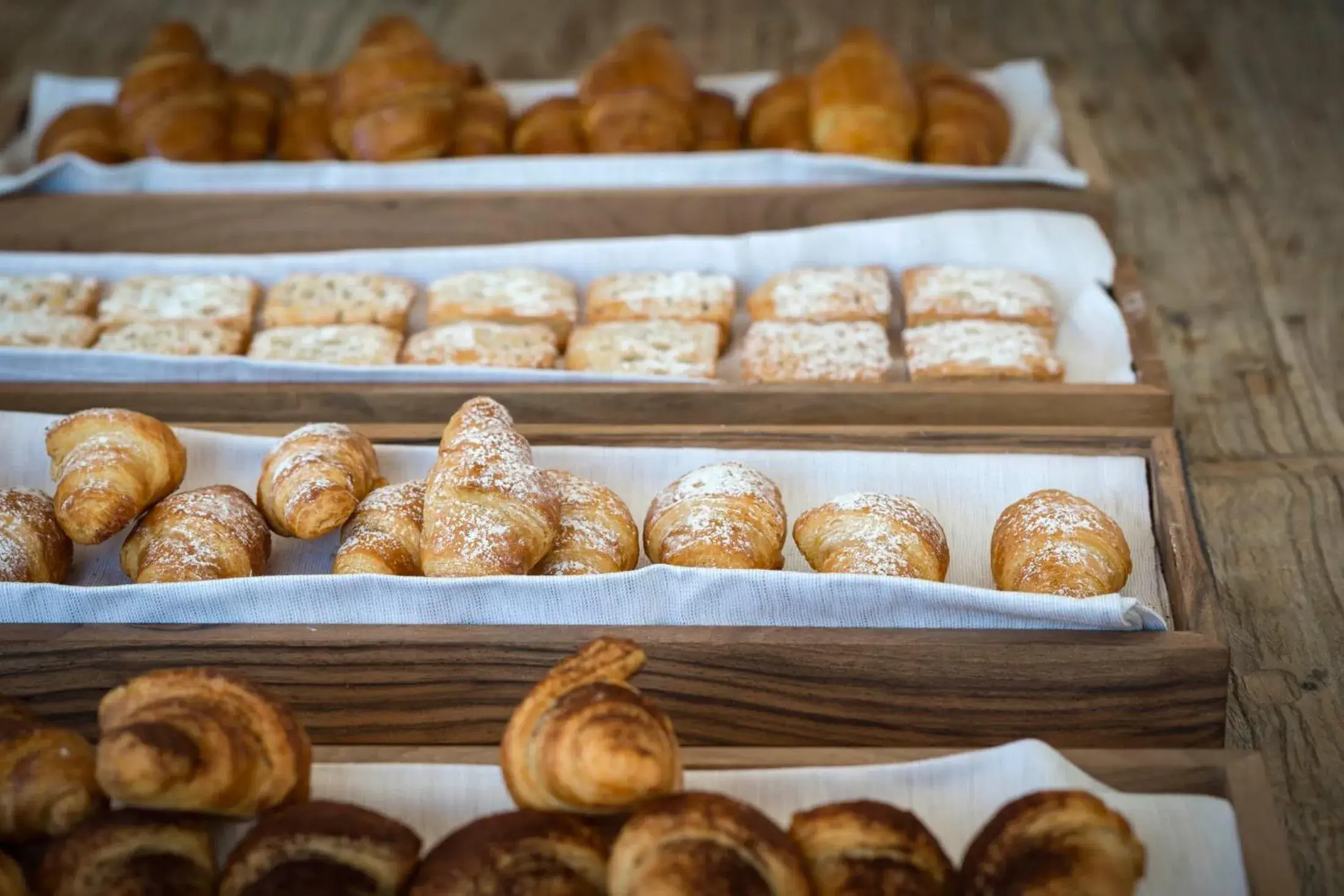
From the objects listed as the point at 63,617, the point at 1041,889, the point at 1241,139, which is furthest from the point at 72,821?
the point at 1241,139

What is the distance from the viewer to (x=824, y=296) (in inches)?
83.2

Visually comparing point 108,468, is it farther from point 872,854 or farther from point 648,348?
point 872,854

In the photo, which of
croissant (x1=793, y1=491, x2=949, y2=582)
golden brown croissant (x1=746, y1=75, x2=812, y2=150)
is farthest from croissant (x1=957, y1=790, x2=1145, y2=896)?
golden brown croissant (x1=746, y1=75, x2=812, y2=150)

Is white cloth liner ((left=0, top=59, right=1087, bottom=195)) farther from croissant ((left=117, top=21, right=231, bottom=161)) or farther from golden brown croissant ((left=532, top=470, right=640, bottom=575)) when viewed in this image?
golden brown croissant ((left=532, top=470, right=640, bottom=575))

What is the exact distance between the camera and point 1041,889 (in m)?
0.86

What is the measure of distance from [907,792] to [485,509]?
1.69 ft

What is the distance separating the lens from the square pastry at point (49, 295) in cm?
215

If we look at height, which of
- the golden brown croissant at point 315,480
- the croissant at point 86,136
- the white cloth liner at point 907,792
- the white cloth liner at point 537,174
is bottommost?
the white cloth liner at point 907,792

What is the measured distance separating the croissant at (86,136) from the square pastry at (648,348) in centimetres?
105

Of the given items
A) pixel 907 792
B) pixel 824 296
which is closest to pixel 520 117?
pixel 824 296

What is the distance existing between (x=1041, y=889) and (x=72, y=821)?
63 cm

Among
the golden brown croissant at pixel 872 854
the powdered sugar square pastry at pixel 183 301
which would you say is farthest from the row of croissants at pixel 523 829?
the powdered sugar square pastry at pixel 183 301

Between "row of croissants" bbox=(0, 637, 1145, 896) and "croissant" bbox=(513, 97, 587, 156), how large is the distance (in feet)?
5.66

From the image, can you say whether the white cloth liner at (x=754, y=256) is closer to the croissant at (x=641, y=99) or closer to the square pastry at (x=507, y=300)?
the square pastry at (x=507, y=300)
